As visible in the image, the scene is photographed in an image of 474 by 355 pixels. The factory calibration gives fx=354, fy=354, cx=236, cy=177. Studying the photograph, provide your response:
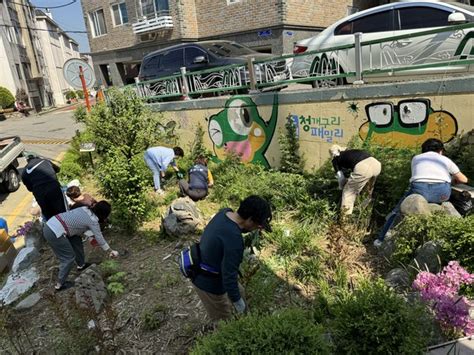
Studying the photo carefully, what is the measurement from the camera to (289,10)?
535 inches

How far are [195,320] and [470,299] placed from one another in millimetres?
2414

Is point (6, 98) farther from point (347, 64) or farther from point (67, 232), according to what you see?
point (347, 64)

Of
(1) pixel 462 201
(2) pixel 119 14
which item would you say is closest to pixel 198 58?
(1) pixel 462 201

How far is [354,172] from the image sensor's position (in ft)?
15.4

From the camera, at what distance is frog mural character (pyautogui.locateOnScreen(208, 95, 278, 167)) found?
7.17m

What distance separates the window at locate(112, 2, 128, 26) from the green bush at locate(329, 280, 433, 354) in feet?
67.7

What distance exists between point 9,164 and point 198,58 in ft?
17.6

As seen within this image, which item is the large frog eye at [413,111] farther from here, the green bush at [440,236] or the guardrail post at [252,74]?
the guardrail post at [252,74]

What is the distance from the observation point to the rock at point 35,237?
5.70 metres

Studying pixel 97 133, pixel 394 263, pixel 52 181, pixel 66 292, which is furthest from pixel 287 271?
pixel 97 133

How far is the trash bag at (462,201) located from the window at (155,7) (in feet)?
53.7

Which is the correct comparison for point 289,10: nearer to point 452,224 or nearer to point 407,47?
point 407,47

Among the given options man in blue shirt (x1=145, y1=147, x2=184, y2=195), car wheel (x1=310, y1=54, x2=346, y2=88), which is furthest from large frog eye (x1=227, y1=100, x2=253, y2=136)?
car wheel (x1=310, y1=54, x2=346, y2=88)

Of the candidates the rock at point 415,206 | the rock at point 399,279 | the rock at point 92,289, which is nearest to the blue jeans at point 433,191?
the rock at point 415,206
